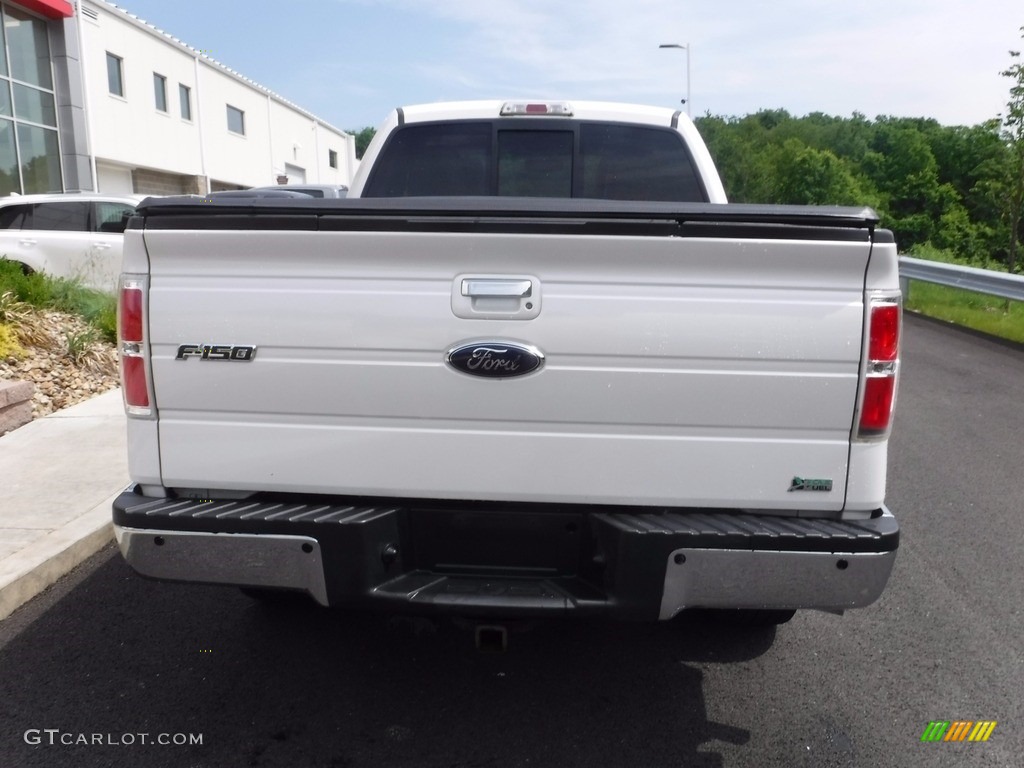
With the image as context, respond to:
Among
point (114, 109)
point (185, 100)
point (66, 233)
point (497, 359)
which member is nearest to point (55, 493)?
point (497, 359)

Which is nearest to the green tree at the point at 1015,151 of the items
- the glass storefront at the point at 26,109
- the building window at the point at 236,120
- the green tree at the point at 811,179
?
the glass storefront at the point at 26,109

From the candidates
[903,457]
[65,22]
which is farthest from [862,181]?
[903,457]

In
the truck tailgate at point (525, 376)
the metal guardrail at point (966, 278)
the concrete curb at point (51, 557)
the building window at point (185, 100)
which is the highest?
the building window at point (185, 100)

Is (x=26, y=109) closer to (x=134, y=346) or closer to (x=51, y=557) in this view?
(x=51, y=557)

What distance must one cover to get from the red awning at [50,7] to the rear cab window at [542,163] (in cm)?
2143

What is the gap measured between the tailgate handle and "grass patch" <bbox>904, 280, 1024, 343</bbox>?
35.4 feet

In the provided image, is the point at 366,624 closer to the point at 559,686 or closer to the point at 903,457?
the point at 559,686

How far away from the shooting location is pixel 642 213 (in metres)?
2.71

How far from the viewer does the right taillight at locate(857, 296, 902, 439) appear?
2.68 m

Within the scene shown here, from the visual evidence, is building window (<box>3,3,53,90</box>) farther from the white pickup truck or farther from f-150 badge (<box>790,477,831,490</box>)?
f-150 badge (<box>790,477,831,490</box>)

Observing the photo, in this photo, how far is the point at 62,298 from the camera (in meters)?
9.73

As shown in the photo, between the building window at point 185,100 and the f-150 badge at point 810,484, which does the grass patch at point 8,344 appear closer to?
the f-150 badge at point 810,484

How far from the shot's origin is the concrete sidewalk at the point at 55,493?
4.44 meters

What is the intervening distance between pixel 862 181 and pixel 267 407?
292 feet
